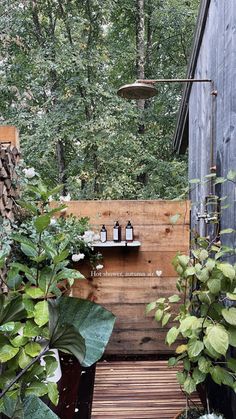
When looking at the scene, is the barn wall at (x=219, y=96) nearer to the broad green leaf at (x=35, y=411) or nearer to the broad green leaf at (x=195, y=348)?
the broad green leaf at (x=195, y=348)

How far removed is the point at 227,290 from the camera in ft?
5.10

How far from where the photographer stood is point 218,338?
4.66 feet

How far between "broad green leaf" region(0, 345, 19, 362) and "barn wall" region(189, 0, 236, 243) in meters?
1.06

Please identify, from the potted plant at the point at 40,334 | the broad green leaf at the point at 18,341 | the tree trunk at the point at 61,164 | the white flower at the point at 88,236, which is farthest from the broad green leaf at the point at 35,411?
the tree trunk at the point at 61,164

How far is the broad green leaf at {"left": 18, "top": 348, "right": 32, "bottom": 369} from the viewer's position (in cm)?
124

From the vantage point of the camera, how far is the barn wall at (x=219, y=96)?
5.94ft

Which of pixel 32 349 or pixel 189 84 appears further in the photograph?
pixel 189 84

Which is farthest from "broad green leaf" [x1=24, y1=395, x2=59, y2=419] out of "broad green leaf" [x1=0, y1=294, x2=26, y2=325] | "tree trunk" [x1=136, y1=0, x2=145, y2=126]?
"tree trunk" [x1=136, y1=0, x2=145, y2=126]

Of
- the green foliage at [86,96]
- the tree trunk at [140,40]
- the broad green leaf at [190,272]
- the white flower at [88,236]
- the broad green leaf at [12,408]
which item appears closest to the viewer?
the broad green leaf at [12,408]

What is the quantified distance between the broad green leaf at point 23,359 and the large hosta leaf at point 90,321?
1.21 feet

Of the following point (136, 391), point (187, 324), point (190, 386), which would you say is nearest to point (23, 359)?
point (187, 324)

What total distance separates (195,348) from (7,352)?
0.72m

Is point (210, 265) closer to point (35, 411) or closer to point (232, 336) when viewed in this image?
point (232, 336)

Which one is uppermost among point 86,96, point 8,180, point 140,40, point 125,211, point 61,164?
point 140,40
